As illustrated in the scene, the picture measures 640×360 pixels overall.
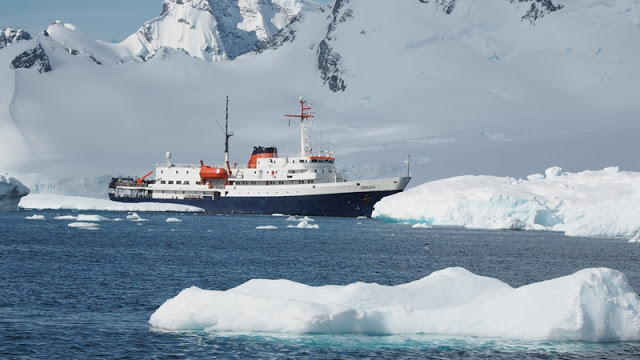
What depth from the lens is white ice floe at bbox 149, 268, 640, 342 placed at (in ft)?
57.4

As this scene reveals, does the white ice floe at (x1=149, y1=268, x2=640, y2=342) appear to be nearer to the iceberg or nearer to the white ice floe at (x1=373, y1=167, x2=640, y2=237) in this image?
the white ice floe at (x1=373, y1=167, x2=640, y2=237)

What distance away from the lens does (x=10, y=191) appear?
7862 centimetres

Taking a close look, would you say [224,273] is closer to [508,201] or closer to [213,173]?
[508,201]

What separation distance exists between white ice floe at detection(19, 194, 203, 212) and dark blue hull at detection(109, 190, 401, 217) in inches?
185

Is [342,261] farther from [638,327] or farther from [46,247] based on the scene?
[638,327]

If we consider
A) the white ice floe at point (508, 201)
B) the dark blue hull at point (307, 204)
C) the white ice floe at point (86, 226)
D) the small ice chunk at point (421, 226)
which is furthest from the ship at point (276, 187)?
the white ice floe at point (86, 226)

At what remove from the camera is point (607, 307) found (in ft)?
58.2

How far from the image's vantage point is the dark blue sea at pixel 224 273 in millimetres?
17172

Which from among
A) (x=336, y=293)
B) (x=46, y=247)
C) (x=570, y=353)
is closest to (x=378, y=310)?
(x=336, y=293)

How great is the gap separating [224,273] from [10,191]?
178ft

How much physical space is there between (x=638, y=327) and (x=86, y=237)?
37478 millimetres

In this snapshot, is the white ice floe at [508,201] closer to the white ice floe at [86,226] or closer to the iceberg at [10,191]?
the white ice floe at [86,226]

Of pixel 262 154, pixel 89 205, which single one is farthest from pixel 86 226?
pixel 89 205

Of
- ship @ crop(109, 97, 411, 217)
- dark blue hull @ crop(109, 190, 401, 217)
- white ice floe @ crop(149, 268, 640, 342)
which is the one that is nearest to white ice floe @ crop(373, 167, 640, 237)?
ship @ crop(109, 97, 411, 217)
